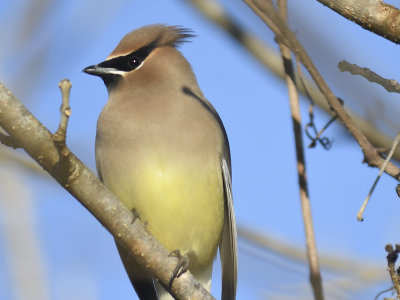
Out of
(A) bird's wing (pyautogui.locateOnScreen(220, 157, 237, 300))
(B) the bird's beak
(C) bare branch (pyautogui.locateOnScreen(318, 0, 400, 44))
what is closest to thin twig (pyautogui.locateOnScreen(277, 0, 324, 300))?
(C) bare branch (pyautogui.locateOnScreen(318, 0, 400, 44))

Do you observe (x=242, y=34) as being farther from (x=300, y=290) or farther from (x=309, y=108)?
(x=300, y=290)

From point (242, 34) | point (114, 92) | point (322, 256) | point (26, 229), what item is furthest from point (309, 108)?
point (26, 229)

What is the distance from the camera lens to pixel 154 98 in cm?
408

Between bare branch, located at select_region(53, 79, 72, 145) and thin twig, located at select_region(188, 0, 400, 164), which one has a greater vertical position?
thin twig, located at select_region(188, 0, 400, 164)

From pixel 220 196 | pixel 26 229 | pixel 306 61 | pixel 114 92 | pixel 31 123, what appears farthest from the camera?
pixel 114 92

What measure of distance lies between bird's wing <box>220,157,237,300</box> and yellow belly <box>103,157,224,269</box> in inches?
2.4

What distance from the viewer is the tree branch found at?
2.31 m

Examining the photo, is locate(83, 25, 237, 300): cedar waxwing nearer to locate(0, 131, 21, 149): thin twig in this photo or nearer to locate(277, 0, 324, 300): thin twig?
locate(277, 0, 324, 300): thin twig

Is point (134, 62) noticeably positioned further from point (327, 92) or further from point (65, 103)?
point (65, 103)

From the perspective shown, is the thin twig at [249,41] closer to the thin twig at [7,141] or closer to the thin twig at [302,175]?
the thin twig at [302,175]

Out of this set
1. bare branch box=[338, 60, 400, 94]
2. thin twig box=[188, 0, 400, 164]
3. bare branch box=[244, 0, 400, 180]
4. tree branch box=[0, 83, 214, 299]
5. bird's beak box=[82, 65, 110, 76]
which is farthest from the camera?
bird's beak box=[82, 65, 110, 76]

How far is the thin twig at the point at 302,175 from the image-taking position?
9.25 feet

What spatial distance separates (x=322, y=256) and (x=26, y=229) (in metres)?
1.70

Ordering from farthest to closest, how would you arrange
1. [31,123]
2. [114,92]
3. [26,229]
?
[114,92]
[26,229]
[31,123]
